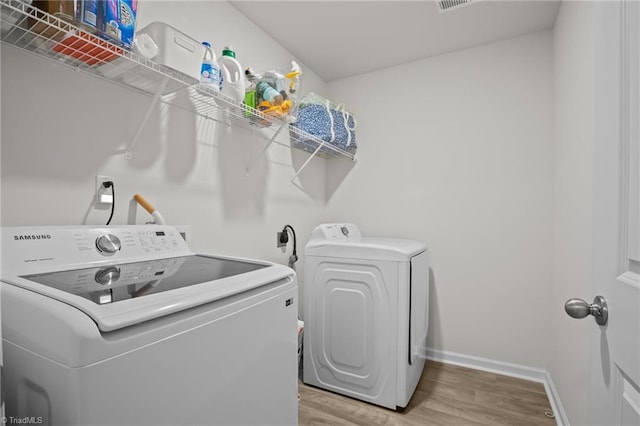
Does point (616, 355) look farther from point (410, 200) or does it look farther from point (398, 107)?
point (398, 107)

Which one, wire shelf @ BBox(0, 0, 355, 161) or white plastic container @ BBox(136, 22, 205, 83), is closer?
wire shelf @ BBox(0, 0, 355, 161)

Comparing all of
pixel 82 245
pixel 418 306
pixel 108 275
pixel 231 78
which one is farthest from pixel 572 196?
pixel 82 245

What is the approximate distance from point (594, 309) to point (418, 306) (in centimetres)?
139

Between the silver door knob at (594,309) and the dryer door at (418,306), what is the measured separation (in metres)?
1.17

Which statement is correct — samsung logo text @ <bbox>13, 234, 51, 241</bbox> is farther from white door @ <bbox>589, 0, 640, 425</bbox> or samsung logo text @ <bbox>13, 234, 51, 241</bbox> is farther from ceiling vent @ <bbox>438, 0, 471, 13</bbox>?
ceiling vent @ <bbox>438, 0, 471, 13</bbox>

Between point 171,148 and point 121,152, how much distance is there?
0.81ft

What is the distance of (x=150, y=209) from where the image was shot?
1.36m

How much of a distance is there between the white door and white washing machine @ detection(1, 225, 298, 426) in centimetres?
79

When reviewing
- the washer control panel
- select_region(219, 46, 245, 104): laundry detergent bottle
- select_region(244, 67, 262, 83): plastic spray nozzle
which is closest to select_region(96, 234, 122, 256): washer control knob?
the washer control panel

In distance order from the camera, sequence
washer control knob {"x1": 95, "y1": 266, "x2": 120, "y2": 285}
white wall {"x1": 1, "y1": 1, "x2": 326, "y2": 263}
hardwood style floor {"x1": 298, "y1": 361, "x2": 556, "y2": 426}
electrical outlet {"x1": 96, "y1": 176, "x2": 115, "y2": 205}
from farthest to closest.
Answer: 1. hardwood style floor {"x1": 298, "y1": 361, "x2": 556, "y2": 426}
2. electrical outlet {"x1": 96, "y1": 176, "x2": 115, "y2": 205}
3. white wall {"x1": 1, "y1": 1, "x2": 326, "y2": 263}
4. washer control knob {"x1": 95, "y1": 266, "x2": 120, "y2": 285}

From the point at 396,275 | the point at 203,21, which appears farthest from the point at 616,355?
the point at 203,21

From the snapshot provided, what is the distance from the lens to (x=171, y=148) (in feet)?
5.11

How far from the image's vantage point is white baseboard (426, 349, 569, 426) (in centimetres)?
→ 199

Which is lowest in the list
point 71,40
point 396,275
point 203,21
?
point 396,275
